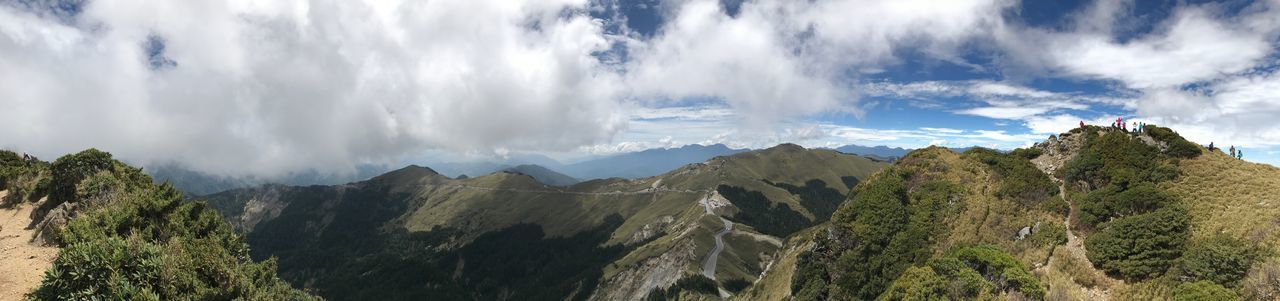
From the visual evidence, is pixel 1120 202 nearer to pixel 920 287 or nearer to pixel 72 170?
pixel 920 287

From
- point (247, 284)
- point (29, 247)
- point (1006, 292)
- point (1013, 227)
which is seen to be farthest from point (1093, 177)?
point (29, 247)

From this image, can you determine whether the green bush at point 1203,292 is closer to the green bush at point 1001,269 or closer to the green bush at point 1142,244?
the green bush at point 1142,244

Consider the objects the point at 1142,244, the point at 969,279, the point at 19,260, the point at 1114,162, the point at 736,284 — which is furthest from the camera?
the point at 736,284

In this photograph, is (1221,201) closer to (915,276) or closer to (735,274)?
(915,276)

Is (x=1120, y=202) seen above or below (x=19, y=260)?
above

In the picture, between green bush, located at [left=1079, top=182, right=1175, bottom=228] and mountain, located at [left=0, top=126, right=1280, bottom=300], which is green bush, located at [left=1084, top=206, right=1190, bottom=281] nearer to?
mountain, located at [left=0, top=126, right=1280, bottom=300]

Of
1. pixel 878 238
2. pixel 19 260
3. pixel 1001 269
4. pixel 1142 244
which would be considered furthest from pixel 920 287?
pixel 19 260

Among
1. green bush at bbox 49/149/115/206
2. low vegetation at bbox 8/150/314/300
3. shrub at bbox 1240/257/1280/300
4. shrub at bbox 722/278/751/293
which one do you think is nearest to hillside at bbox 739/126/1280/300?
shrub at bbox 1240/257/1280/300
